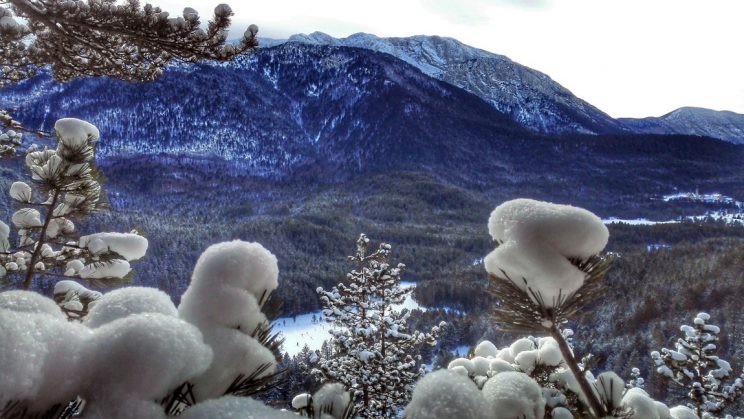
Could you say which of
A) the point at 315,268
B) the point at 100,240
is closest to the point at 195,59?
the point at 100,240

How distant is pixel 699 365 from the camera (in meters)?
8.84

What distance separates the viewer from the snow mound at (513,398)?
92 cm

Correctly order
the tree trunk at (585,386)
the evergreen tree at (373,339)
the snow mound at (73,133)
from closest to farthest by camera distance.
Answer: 1. the tree trunk at (585,386)
2. the snow mound at (73,133)
3. the evergreen tree at (373,339)

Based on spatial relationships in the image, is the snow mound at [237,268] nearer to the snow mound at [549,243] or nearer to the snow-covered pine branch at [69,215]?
the snow mound at [549,243]

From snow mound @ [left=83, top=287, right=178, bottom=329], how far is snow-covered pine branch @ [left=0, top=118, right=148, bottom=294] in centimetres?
266

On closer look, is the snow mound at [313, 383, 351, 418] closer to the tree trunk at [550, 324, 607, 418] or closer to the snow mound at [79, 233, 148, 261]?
the tree trunk at [550, 324, 607, 418]

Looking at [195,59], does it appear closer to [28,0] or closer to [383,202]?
[28,0]

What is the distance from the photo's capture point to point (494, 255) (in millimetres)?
1047

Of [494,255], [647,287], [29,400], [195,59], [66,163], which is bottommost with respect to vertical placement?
[647,287]

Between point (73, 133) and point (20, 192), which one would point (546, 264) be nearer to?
point (73, 133)

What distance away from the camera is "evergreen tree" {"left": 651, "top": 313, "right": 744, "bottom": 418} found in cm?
856

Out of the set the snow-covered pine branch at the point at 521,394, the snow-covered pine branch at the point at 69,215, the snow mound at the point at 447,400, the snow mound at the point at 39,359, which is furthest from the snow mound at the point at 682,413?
the snow-covered pine branch at the point at 69,215

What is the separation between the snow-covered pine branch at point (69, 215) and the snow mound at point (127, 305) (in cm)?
266

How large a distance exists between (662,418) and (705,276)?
8382 centimetres
